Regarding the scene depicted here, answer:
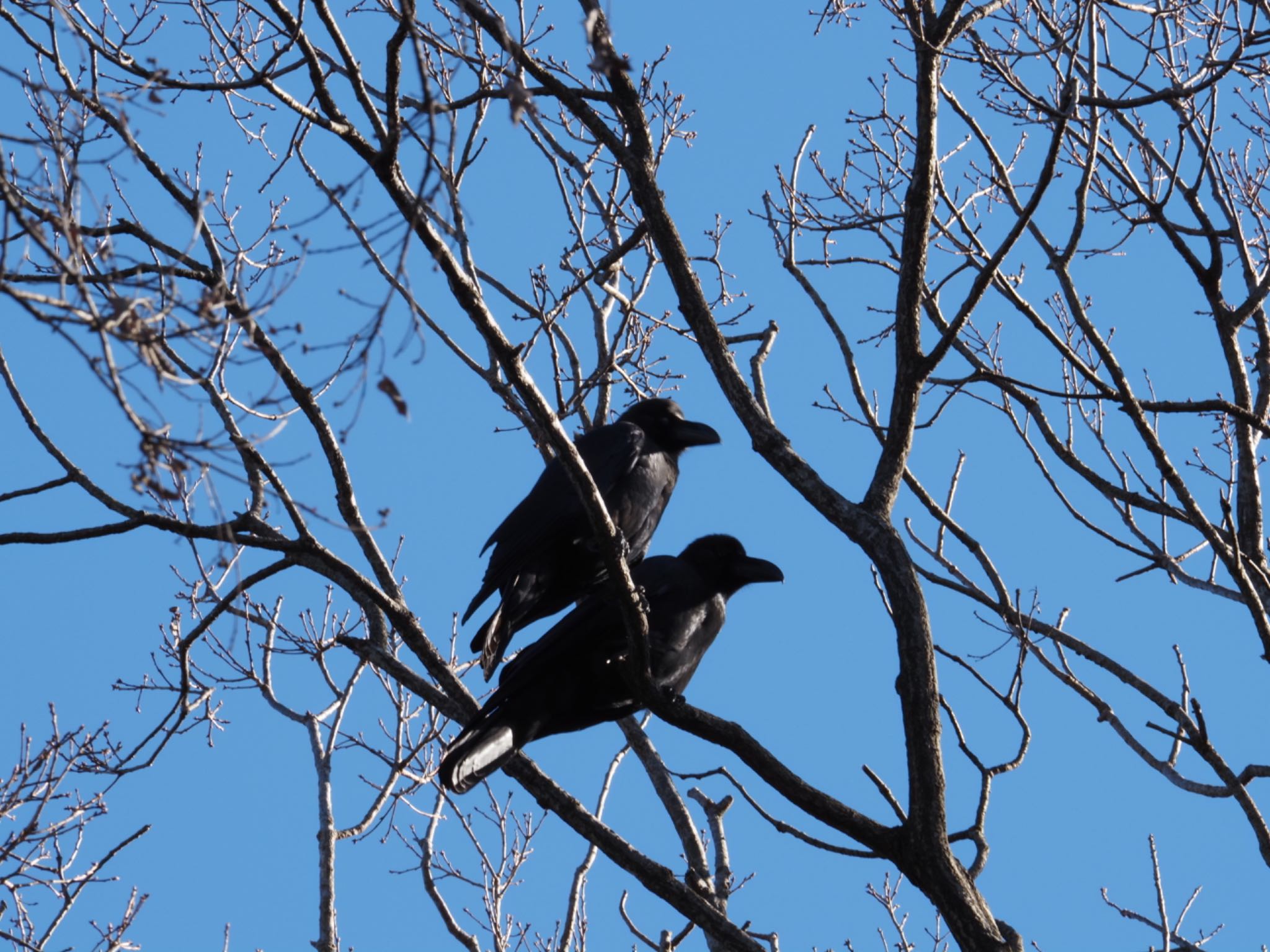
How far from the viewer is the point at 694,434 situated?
7.59 meters

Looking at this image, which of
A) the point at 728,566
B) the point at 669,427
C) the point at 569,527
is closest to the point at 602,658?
the point at 569,527

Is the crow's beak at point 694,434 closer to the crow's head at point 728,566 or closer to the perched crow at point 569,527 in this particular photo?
the perched crow at point 569,527

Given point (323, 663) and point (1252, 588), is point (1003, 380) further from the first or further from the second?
point (323, 663)

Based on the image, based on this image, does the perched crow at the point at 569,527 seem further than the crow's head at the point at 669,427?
No

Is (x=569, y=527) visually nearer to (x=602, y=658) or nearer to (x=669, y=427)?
(x=602, y=658)

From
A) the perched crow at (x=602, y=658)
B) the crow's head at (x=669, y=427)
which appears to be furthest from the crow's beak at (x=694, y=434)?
the perched crow at (x=602, y=658)

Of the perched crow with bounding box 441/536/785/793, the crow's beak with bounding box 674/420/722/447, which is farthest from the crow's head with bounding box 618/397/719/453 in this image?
the perched crow with bounding box 441/536/785/793

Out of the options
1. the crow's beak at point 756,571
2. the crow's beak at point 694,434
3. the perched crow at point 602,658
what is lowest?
the perched crow at point 602,658

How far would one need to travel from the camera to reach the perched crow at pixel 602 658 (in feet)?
17.4

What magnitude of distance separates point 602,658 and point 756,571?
118cm

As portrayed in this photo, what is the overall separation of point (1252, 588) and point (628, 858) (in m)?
2.43

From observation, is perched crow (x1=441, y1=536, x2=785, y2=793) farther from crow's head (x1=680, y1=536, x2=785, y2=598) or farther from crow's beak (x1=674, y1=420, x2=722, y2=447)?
crow's beak (x1=674, y1=420, x2=722, y2=447)

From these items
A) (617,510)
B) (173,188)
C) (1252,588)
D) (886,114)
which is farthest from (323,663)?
(1252,588)

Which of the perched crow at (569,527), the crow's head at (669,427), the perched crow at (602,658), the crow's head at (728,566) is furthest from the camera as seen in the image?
the crow's head at (669,427)
